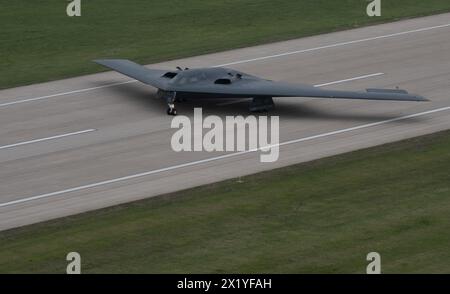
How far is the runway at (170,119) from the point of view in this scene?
33938 mm

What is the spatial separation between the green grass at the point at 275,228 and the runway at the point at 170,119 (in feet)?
4.59

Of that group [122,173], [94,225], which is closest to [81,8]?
[122,173]

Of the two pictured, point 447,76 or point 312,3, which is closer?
point 447,76

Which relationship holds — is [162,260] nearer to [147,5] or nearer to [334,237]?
[334,237]

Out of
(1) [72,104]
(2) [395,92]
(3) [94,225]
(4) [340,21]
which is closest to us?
(3) [94,225]

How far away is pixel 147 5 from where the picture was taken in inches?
2347

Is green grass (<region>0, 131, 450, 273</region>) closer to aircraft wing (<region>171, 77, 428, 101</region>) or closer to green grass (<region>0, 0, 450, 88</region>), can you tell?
aircraft wing (<region>171, 77, 428, 101</region>)

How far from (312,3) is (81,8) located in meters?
11.4

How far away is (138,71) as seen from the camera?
144 feet

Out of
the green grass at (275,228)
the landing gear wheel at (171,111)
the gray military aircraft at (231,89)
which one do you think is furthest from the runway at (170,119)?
the green grass at (275,228)

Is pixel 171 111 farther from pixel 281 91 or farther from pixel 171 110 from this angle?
pixel 281 91

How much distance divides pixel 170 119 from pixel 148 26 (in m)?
15.6

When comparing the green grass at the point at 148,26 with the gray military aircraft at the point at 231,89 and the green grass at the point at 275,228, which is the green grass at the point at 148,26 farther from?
the green grass at the point at 275,228

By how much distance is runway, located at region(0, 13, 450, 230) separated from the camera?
33.9 m
